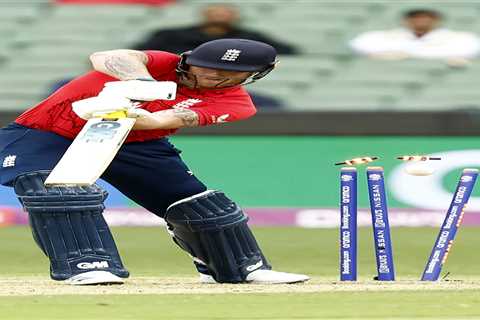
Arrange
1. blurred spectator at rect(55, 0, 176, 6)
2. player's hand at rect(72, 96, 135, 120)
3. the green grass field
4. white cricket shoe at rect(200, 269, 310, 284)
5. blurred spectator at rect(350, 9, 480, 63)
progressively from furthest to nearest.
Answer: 1. blurred spectator at rect(55, 0, 176, 6)
2. blurred spectator at rect(350, 9, 480, 63)
3. white cricket shoe at rect(200, 269, 310, 284)
4. player's hand at rect(72, 96, 135, 120)
5. the green grass field

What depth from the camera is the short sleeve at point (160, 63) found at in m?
7.53

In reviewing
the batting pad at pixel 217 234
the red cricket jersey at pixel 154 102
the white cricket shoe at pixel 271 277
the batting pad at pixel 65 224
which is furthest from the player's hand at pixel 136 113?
the white cricket shoe at pixel 271 277

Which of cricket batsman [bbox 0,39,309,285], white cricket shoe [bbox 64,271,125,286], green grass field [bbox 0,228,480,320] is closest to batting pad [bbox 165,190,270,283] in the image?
cricket batsman [bbox 0,39,309,285]

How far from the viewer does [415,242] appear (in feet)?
37.5

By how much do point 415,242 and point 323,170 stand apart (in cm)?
163

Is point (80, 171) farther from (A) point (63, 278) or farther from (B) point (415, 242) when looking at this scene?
(B) point (415, 242)

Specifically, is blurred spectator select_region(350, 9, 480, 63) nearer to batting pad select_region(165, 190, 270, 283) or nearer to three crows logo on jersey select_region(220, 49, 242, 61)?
batting pad select_region(165, 190, 270, 283)

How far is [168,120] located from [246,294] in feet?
3.19

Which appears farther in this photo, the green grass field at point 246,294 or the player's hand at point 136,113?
the player's hand at point 136,113

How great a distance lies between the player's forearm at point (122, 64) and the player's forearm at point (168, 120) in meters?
0.21

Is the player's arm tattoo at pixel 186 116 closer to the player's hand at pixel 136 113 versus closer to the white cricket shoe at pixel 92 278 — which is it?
the player's hand at pixel 136 113

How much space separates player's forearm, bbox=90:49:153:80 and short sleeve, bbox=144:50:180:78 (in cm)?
8

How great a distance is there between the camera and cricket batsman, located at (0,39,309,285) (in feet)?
24.1

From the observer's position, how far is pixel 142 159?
7797 mm
